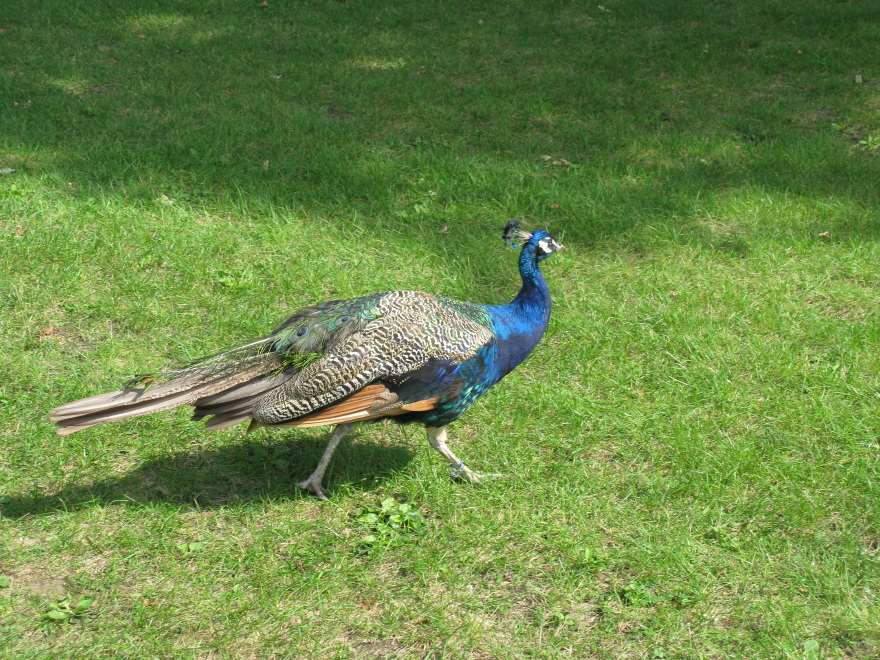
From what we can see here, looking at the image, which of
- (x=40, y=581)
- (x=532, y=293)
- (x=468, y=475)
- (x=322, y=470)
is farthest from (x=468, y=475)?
(x=40, y=581)

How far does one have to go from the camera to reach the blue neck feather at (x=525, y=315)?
372 cm

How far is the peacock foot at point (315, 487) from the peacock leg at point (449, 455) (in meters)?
0.52

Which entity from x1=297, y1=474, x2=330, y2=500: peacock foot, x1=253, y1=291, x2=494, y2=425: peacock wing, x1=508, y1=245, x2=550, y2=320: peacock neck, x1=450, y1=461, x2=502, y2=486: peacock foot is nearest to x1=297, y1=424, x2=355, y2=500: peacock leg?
x1=297, y1=474, x2=330, y2=500: peacock foot

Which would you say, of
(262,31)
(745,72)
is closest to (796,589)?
(745,72)

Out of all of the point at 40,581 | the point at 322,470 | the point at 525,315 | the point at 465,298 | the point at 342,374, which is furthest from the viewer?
the point at 465,298

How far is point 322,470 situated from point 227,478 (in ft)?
1.55

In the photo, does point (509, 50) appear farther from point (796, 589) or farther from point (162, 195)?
point (796, 589)

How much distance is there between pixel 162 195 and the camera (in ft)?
18.9

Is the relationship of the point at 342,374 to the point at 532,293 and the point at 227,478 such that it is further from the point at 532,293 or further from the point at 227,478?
the point at 532,293

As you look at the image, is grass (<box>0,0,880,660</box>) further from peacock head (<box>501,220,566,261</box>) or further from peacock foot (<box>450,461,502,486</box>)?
peacock head (<box>501,220,566,261</box>)

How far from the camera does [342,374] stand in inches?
132

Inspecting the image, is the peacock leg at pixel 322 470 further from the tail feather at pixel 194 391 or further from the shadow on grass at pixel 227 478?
the tail feather at pixel 194 391

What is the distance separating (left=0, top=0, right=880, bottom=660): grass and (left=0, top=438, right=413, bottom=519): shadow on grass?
0.02 metres

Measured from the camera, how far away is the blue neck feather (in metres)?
3.72
